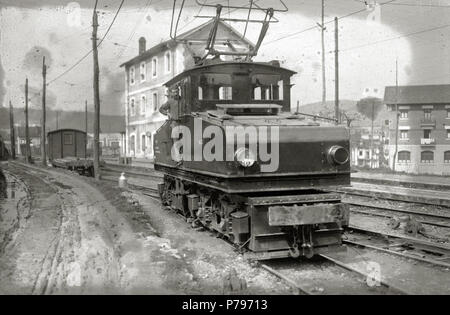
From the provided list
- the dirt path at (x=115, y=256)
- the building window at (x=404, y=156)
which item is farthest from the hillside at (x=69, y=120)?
the dirt path at (x=115, y=256)

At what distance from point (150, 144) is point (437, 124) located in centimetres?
2453

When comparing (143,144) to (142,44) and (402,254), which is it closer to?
(142,44)

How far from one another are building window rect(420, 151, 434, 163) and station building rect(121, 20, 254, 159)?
1893 cm

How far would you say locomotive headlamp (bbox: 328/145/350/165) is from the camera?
7.37 metres

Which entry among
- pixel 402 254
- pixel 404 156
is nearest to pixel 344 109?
pixel 404 156

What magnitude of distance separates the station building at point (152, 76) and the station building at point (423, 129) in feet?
50.9

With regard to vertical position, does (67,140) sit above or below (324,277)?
above

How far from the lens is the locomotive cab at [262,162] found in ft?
22.9

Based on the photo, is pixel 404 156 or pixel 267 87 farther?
pixel 404 156

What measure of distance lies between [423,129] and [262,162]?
118 ft

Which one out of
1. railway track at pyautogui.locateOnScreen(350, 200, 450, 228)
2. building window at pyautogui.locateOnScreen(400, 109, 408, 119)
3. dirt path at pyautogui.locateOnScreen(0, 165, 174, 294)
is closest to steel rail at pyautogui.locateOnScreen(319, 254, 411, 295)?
dirt path at pyautogui.locateOnScreen(0, 165, 174, 294)

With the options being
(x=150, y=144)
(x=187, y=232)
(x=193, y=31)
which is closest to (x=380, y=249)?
(x=187, y=232)

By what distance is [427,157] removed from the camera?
41.0m

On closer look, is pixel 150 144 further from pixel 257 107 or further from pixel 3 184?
pixel 257 107
